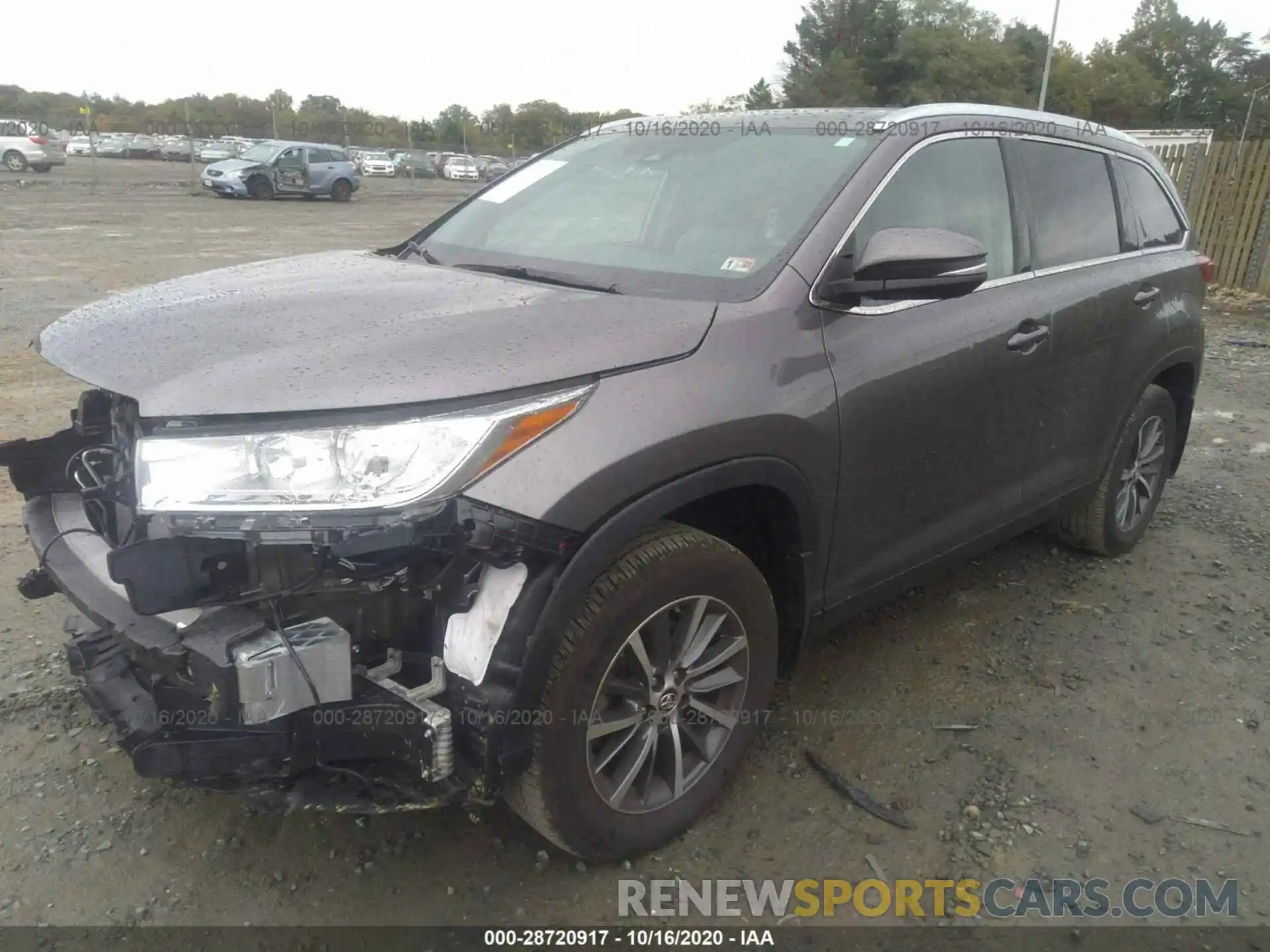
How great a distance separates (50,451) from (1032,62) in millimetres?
74752

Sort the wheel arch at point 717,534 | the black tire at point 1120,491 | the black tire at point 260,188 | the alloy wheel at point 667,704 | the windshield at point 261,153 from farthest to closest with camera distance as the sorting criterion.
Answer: the windshield at point 261,153 < the black tire at point 260,188 < the black tire at point 1120,491 < the alloy wheel at point 667,704 < the wheel arch at point 717,534

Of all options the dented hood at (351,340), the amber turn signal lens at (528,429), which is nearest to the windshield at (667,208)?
the dented hood at (351,340)

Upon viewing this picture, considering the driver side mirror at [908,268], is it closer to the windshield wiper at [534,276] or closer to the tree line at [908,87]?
the windshield wiper at [534,276]

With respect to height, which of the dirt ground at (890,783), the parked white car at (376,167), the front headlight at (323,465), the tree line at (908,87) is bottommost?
the dirt ground at (890,783)

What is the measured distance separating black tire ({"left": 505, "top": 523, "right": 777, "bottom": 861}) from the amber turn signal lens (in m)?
0.37

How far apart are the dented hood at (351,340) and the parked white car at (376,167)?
147ft

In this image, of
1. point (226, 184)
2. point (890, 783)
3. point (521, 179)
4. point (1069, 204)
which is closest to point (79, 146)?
point (226, 184)

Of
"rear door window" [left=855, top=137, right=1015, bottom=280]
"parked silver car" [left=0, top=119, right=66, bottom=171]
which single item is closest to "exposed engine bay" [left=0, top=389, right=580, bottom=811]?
"rear door window" [left=855, top=137, right=1015, bottom=280]

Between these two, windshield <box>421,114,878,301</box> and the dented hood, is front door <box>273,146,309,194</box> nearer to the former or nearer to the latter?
windshield <box>421,114,878,301</box>

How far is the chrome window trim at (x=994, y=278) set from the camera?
2.54 metres

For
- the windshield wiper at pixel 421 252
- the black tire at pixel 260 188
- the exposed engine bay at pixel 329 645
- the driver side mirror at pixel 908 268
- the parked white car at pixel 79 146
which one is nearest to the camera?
the exposed engine bay at pixel 329 645

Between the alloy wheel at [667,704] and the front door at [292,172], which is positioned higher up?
the front door at [292,172]

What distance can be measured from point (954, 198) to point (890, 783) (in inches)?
72.5

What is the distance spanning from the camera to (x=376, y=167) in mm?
44625
